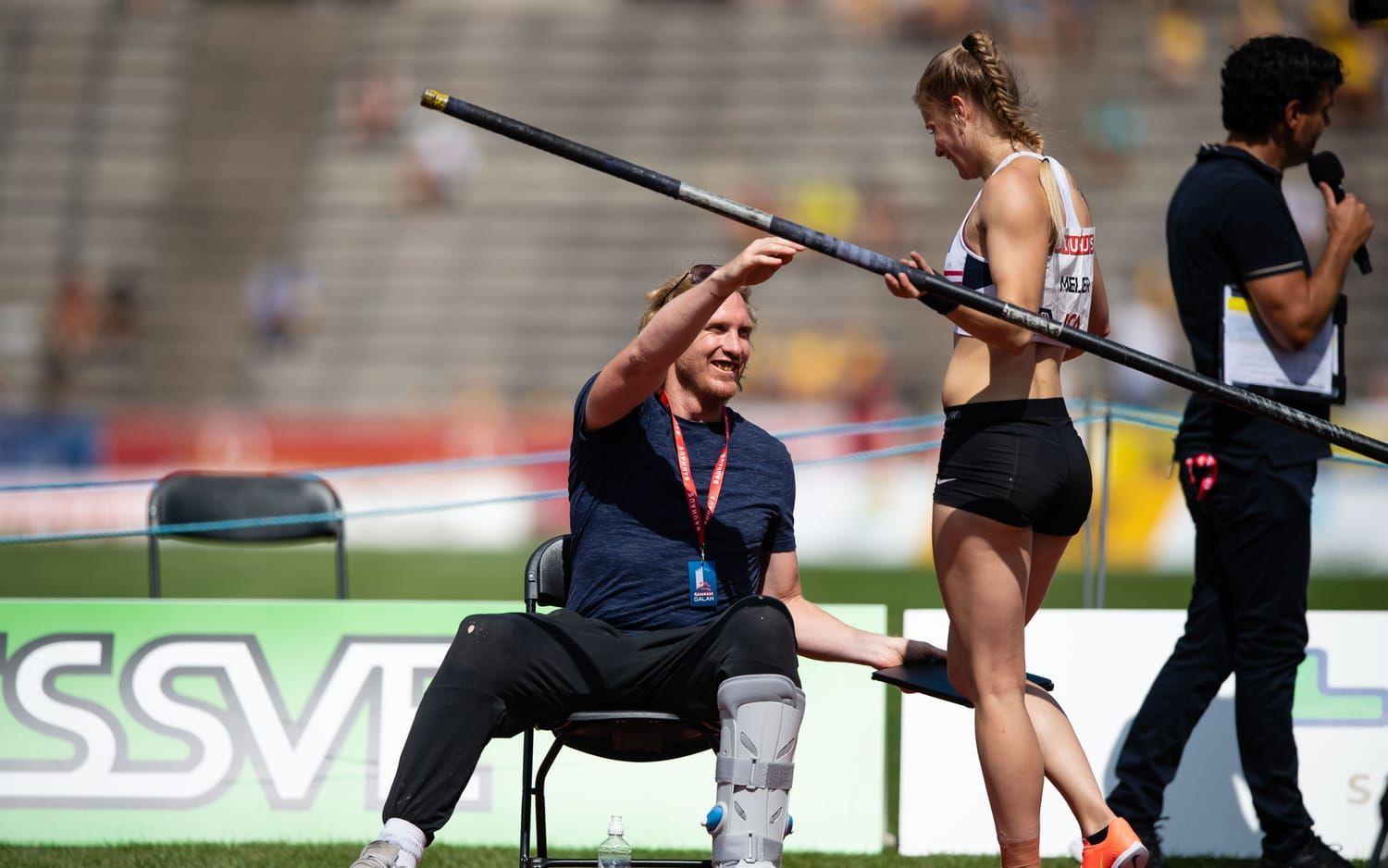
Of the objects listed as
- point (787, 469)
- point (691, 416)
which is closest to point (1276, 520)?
→ point (787, 469)

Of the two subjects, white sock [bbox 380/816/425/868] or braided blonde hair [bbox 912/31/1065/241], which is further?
braided blonde hair [bbox 912/31/1065/241]

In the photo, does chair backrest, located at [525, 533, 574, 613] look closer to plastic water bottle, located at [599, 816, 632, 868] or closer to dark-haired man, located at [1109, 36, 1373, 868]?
plastic water bottle, located at [599, 816, 632, 868]

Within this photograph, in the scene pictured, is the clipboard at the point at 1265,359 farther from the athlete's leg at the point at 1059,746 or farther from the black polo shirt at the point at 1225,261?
the athlete's leg at the point at 1059,746

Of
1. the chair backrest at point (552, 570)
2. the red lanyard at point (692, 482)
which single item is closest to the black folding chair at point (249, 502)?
the chair backrest at point (552, 570)

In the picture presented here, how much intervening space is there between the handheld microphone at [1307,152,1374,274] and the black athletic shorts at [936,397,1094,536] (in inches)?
53.9

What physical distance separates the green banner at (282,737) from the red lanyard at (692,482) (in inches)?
33.0

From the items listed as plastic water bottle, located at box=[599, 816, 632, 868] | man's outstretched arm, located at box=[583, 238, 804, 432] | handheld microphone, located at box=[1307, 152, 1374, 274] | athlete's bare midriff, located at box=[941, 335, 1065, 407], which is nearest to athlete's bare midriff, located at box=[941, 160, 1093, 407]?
athlete's bare midriff, located at box=[941, 335, 1065, 407]

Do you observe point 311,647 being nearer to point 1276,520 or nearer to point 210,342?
point 1276,520

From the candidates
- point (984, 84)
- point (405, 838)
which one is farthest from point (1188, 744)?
point (405, 838)

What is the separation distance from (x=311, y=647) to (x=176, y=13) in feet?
63.6

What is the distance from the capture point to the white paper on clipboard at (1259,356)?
4.09 metres

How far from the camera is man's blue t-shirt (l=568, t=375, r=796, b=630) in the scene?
143 inches

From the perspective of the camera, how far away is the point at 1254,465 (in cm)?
406

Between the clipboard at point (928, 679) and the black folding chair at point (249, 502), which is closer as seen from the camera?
the clipboard at point (928, 679)
